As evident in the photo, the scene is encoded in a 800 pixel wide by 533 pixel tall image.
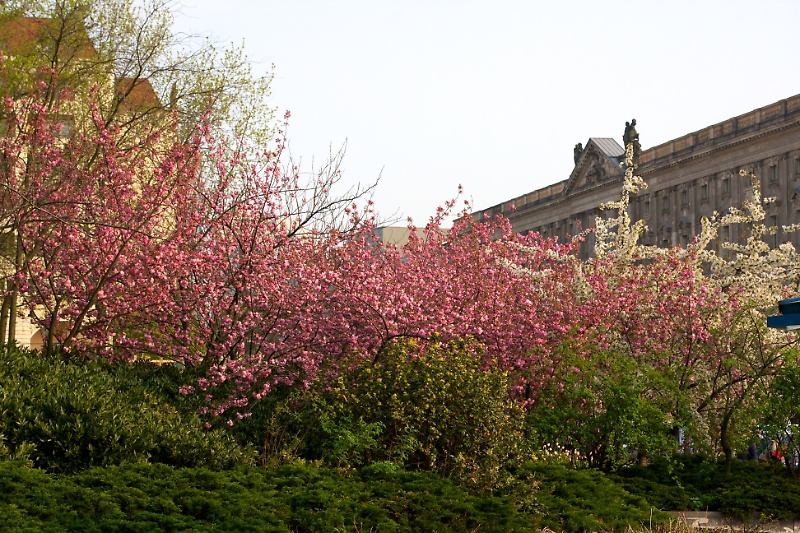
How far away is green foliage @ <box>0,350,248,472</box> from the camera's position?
13.8m

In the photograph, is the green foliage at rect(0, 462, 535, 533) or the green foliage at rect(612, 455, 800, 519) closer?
the green foliage at rect(0, 462, 535, 533)

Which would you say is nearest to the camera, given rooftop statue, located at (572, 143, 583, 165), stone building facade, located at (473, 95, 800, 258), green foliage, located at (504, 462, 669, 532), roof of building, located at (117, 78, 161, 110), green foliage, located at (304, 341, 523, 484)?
green foliage, located at (504, 462, 669, 532)

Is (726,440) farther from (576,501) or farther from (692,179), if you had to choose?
(692,179)

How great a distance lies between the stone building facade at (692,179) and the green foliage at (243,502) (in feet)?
184

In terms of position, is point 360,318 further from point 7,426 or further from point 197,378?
point 7,426

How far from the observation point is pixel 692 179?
9144cm

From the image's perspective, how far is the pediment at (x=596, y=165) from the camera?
106500 millimetres

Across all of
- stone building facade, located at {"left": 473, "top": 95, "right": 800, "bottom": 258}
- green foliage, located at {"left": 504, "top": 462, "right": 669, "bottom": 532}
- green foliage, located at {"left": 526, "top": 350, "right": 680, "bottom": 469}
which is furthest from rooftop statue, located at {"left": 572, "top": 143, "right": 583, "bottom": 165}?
green foliage, located at {"left": 504, "top": 462, "right": 669, "bottom": 532}

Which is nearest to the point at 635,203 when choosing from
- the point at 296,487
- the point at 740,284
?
the point at 740,284

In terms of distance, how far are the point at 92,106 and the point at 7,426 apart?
822 cm

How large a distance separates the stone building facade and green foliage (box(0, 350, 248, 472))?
182ft

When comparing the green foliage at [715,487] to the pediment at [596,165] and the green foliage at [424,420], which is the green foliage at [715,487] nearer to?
the green foliage at [424,420]

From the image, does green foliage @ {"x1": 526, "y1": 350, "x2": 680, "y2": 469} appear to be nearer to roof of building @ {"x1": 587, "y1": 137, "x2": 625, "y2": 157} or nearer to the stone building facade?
the stone building facade

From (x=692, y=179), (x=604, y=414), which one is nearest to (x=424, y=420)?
(x=604, y=414)
